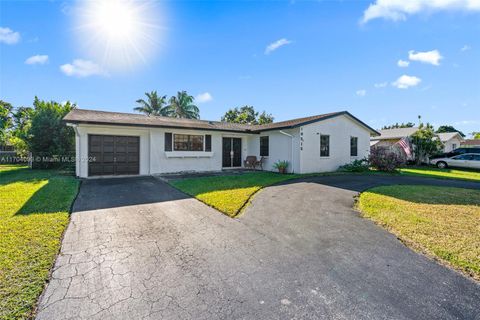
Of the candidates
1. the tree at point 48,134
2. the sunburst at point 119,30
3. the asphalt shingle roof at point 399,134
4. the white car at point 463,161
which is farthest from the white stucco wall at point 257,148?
the asphalt shingle roof at point 399,134

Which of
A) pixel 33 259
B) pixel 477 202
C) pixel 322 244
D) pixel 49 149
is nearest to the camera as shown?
pixel 33 259

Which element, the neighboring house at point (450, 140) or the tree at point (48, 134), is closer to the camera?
the tree at point (48, 134)

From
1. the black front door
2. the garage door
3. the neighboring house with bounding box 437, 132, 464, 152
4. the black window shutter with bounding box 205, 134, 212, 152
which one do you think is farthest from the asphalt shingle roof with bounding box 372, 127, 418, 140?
the garage door

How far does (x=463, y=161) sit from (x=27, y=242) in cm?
2494

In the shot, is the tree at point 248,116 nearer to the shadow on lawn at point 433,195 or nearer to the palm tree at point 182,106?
the palm tree at point 182,106

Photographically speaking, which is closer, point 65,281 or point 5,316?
point 5,316

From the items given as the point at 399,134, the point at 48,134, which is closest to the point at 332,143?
the point at 399,134

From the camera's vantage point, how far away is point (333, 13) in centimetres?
931

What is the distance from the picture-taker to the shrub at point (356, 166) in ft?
45.1

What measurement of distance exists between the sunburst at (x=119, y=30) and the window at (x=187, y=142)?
4.59m

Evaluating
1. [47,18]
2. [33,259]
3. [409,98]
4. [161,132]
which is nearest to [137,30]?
[47,18]

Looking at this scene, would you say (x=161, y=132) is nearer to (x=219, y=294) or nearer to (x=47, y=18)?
(x=47, y=18)

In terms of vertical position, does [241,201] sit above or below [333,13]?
below

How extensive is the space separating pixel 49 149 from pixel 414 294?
18492 millimetres
